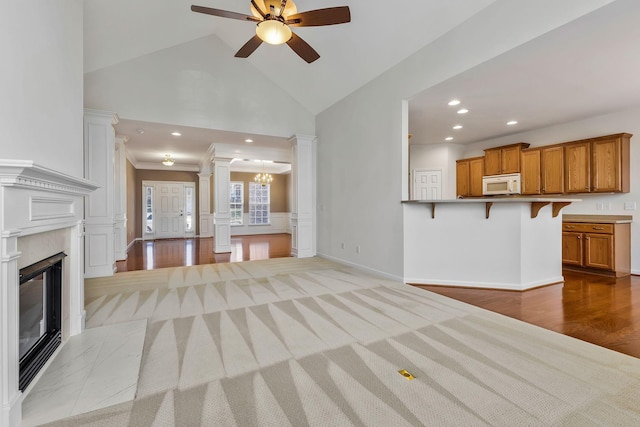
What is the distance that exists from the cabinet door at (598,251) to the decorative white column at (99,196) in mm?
A: 7989

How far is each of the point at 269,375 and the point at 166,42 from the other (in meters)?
5.67

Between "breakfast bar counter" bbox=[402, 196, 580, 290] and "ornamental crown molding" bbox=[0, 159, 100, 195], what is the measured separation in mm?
3717

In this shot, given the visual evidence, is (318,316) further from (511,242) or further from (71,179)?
(511,242)

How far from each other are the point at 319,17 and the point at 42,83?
7.77 feet

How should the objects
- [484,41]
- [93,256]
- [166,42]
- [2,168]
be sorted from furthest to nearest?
[166,42], [93,256], [484,41], [2,168]

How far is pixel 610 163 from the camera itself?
471 centimetres

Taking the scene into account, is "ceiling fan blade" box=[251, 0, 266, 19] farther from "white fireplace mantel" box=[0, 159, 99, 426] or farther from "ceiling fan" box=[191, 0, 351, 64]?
"white fireplace mantel" box=[0, 159, 99, 426]

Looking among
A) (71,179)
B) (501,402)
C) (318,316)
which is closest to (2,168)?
(71,179)

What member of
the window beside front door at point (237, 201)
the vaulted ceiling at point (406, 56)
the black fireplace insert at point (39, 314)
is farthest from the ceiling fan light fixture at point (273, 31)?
the window beside front door at point (237, 201)

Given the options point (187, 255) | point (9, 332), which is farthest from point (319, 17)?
point (187, 255)

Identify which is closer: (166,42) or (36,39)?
(36,39)

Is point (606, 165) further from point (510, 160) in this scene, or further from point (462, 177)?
point (462, 177)

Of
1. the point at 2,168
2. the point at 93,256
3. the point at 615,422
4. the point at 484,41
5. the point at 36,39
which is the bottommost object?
the point at 615,422

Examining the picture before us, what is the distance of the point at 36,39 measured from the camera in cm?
182
